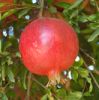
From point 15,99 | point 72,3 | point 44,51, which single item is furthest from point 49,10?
point 15,99

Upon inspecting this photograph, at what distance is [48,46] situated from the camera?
0.67m

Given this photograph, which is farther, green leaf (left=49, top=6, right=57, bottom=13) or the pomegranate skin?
green leaf (left=49, top=6, right=57, bottom=13)

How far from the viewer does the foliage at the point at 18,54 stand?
0.83 meters

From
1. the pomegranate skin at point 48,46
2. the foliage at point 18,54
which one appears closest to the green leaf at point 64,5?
the foliage at point 18,54

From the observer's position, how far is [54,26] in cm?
68

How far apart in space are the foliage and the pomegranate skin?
Result: 4.6 inches

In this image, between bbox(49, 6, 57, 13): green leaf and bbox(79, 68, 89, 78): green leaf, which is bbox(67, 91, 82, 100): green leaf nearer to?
bbox(79, 68, 89, 78): green leaf

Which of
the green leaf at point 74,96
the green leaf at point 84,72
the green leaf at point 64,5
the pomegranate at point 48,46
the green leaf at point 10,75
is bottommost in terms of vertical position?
the green leaf at point 74,96

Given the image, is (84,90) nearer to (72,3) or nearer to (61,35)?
(72,3)

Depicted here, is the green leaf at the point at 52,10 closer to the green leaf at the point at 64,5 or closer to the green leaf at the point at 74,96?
the green leaf at the point at 64,5

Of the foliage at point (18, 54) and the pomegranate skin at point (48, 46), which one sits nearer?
the pomegranate skin at point (48, 46)

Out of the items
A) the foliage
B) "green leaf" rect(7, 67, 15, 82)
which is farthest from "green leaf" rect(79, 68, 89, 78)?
"green leaf" rect(7, 67, 15, 82)

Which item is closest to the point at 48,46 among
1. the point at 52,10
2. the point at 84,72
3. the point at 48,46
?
the point at 48,46

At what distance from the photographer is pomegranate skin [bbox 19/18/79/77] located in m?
0.67
